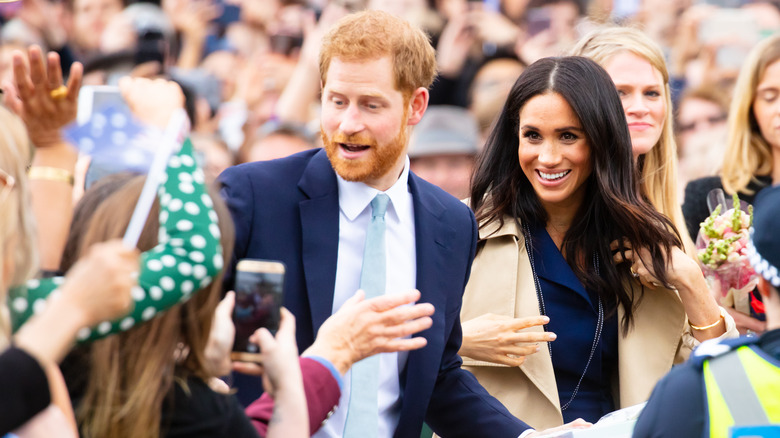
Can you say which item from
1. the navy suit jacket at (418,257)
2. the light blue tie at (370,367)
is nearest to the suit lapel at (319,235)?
the navy suit jacket at (418,257)

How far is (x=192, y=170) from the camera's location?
2479 millimetres

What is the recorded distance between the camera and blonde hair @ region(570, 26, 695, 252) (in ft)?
15.1

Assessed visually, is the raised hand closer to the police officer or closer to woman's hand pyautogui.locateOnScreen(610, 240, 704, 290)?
the police officer

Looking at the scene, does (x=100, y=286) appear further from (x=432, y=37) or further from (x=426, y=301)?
(x=432, y=37)

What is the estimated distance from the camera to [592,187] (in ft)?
13.8

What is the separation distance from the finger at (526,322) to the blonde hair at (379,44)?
0.95 metres

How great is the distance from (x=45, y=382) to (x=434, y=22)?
7520mm

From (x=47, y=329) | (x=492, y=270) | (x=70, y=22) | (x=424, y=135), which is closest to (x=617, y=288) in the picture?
(x=492, y=270)

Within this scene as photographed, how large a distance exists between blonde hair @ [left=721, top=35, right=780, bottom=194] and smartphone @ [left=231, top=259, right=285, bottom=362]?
3259mm

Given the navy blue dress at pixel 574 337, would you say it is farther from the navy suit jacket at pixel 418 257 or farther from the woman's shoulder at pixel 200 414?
the woman's shoulder at pixel 200 414

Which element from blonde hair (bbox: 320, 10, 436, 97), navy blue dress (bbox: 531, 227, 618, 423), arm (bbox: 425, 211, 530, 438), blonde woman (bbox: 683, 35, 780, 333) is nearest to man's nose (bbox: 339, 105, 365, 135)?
blonde hair (bbox: 320, 10, 436, 97)

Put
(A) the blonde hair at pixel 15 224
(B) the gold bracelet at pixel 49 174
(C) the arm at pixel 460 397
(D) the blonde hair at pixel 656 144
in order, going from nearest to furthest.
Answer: (A) the blonde hair at pixel 15 224 < (B) the gold bracelet at pixel 49 174 < (C) the arm at pixel 460 397 < (D) the blonde hair at pixel 656 144

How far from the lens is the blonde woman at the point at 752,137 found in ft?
16.9

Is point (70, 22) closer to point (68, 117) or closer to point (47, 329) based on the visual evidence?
point (68, 117)
